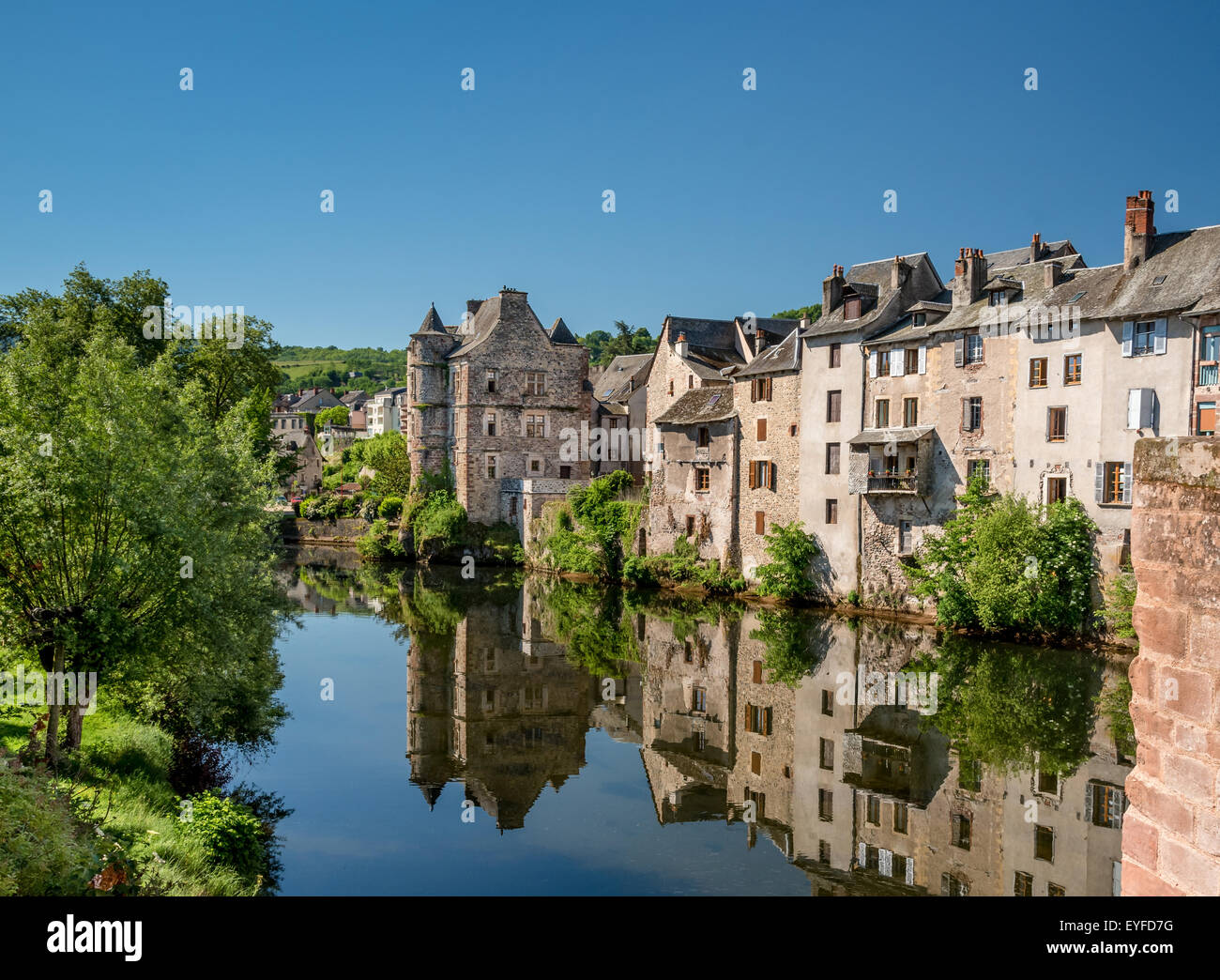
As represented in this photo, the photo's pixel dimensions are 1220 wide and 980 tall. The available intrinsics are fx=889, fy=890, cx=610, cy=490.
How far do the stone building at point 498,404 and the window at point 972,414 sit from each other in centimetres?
2845

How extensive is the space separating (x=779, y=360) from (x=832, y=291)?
13.6 feet

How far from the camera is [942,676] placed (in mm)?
27266

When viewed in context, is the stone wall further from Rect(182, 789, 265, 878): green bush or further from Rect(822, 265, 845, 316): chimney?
Rect(822, 265, 845, 316): chimney

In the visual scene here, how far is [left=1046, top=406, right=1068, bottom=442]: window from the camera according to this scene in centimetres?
3284

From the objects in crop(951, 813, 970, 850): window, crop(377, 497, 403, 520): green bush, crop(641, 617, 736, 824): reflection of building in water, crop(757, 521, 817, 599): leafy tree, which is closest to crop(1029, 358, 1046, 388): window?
crop(757, 521, 817, 599): leafy tree

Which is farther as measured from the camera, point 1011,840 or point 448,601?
point 448,601

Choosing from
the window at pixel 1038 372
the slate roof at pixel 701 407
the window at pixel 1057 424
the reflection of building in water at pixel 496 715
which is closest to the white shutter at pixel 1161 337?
the window at pixel 1057 424

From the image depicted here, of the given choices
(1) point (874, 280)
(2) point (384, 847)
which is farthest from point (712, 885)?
(1) point (874, 280)

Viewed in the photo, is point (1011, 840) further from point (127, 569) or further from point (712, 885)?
point (127, 569)

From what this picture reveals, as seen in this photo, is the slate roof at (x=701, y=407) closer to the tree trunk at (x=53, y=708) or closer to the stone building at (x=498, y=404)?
the stone building at (x=498, y=404)

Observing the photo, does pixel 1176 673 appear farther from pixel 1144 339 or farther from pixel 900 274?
pixel 900 274

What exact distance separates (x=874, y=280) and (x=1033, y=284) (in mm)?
7705

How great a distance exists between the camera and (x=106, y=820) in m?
12.3

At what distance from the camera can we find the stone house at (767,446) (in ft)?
141
